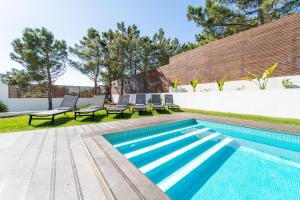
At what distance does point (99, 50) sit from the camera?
18453 millimetres

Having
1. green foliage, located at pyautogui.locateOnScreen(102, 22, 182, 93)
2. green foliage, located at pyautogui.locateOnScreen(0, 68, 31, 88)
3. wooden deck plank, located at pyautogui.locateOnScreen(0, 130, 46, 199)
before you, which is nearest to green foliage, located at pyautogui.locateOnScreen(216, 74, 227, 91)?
wooden deck plank, located at pyautogui.locateOnScreen(0, 130, 46, 199)

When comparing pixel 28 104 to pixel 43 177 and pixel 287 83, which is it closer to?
pixel 43 177

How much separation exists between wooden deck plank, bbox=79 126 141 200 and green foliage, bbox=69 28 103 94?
1740 cm

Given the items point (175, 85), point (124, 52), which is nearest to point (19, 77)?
point (124, 52)

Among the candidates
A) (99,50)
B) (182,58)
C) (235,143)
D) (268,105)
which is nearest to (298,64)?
(268,105)

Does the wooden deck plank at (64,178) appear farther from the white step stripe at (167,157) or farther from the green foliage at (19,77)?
the green foliage at (19,77)

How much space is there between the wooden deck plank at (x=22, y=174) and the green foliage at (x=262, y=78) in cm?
1057

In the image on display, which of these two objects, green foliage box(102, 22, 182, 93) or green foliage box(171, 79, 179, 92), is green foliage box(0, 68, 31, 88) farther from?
green foliage box(171, 79, 179, 92)

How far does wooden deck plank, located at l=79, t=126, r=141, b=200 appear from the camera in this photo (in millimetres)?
1802

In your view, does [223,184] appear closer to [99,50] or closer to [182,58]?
[182,58]

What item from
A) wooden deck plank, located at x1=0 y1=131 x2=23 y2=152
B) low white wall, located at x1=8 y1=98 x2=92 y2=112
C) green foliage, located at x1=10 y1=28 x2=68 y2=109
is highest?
green foliage, located at x1=10 y1=28 x2=68 y2=109

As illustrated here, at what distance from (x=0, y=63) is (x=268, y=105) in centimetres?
2791

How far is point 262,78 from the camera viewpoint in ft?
28.5

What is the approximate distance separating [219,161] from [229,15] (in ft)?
50.6
